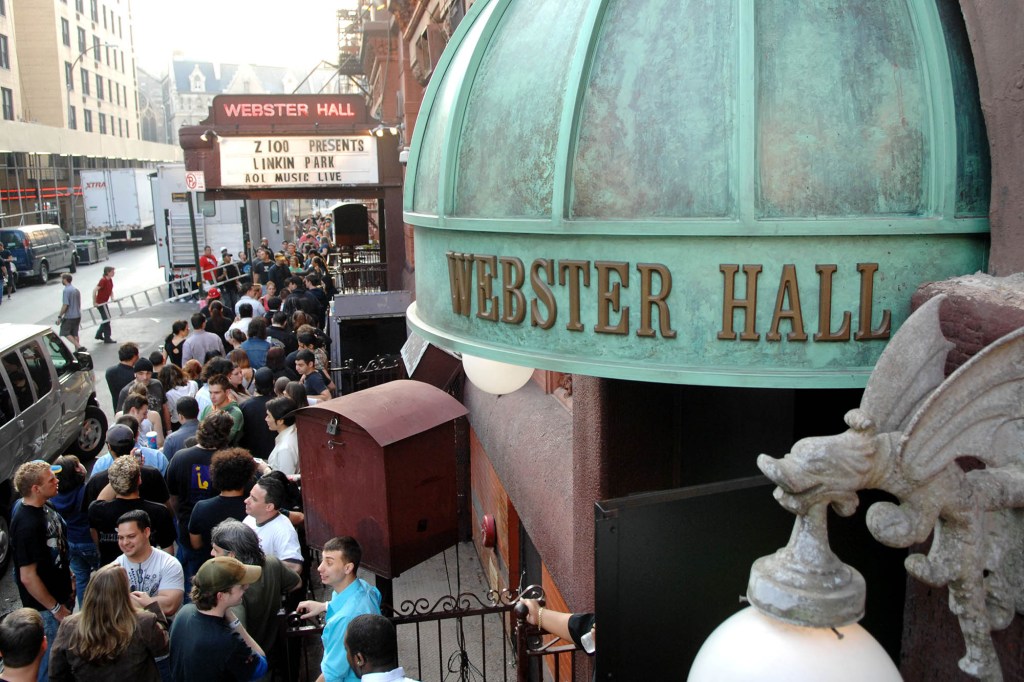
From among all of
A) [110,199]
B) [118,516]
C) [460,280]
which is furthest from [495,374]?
[110,199]

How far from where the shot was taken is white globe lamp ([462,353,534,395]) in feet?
15.2

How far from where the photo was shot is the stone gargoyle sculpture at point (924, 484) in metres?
1.75

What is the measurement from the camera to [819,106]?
252 cm

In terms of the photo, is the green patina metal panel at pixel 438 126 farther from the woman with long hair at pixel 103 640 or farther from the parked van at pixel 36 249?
the parked van at pixel 36 249

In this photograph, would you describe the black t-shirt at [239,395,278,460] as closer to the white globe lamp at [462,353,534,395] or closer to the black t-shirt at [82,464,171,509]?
the black t-shirt at [82,464,171,509]

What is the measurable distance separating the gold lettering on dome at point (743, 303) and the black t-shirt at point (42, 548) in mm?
5343

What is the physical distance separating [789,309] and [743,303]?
0.13 m

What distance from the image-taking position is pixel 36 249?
109 ft

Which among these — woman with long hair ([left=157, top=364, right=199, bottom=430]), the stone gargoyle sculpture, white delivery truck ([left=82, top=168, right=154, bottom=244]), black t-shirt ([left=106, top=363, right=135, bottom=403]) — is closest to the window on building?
white delivery truck ([left=82, top=168, right=154, bottom=244])

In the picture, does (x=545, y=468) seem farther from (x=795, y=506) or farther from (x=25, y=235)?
(x=25, y=235)

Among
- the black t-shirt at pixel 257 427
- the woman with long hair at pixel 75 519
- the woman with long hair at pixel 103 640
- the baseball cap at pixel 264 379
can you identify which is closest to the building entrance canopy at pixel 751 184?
the woman with long hair at pixel 103 640

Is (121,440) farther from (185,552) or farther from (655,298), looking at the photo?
(655,298)

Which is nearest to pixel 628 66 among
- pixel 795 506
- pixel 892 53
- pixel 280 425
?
pixel 892 53

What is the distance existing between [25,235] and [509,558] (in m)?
31.4
